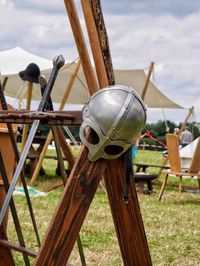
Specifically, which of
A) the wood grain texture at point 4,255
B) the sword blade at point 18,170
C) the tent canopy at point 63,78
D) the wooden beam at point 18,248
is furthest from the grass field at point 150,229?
the tent canopy at point 63,78

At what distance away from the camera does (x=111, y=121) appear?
141 centimetres

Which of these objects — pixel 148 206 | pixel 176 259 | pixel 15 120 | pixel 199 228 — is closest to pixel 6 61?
pixel 148 206

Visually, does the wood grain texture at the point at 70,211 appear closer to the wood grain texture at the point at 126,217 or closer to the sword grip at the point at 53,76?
the wood grain texture at the point at 126,217

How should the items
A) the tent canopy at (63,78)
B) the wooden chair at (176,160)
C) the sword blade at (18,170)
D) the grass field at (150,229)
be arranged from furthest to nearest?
1. the tent canopy at (63,78)
2. the wooden chair at (176,160)
3. the grass field at (150,229)
4. the sword blade at (18,170)

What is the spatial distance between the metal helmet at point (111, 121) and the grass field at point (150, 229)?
5.25 feet

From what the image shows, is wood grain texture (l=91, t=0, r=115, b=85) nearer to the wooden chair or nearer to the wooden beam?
the wooden beam

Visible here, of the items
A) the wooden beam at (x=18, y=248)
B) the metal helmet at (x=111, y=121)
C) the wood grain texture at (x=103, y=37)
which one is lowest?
the wooden beam at (x=18, y=248)

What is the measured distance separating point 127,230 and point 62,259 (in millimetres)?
236

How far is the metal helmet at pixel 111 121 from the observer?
4.64ft

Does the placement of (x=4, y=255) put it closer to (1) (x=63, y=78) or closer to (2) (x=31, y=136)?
(2) (x=31, y=136)

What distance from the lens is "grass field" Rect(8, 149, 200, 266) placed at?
315cm

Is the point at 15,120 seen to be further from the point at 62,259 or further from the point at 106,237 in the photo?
the point at 106,237

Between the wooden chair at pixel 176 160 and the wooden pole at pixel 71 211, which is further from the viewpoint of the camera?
the wooden chair at pixel 176 160

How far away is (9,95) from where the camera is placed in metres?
12.2
